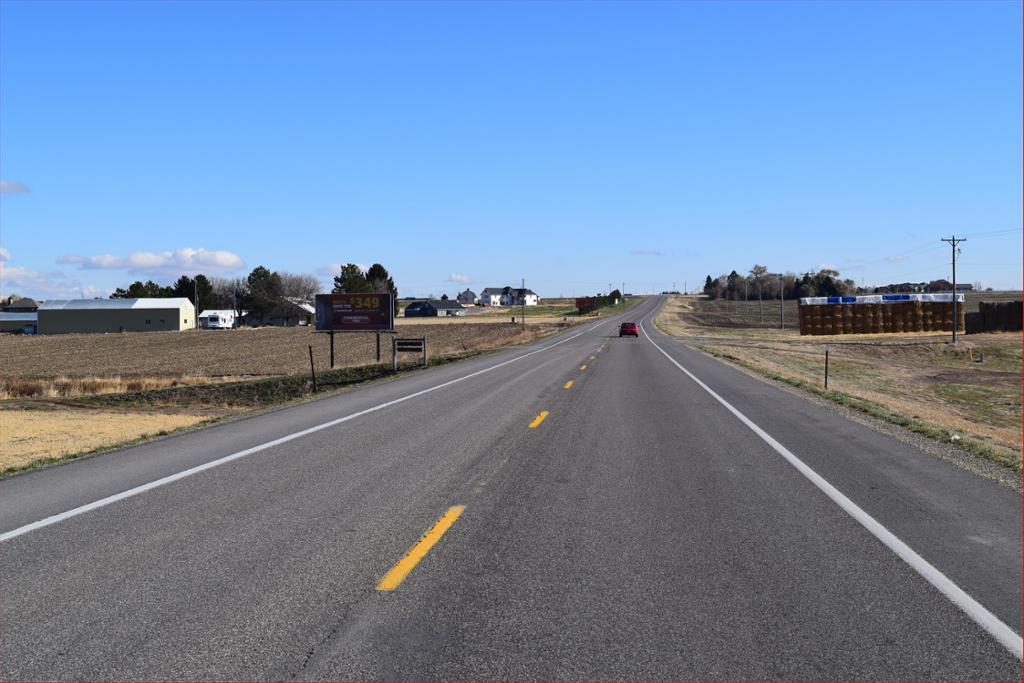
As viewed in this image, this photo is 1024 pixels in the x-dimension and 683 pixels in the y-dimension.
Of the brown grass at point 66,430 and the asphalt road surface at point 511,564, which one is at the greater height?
the asphalt road surface at point 511,564

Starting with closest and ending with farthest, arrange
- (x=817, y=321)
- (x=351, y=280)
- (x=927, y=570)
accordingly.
→ (x=927, y=570)
(x=817, y=321)
(x=351, y=280)

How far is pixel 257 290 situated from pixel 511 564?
134028 millimetres

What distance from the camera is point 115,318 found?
10950cm

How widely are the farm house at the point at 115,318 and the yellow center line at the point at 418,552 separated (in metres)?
110

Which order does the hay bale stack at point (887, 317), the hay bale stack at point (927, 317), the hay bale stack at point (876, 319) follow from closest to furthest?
the hay bale stack at point (876, 319)
the hay bale stack at point (887, 317)
the hay bale stack at point (927, 317)

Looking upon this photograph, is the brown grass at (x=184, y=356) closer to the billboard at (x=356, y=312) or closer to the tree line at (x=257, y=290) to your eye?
the billboard at (x=356, y=312)

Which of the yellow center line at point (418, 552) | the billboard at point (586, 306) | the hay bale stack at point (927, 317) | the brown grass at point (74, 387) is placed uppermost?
the billboard at point (586, 306)

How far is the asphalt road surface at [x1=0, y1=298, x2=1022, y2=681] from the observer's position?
4.43m

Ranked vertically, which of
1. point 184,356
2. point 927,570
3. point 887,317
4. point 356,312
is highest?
point 356,312

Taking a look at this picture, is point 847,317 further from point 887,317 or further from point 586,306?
point 586,306

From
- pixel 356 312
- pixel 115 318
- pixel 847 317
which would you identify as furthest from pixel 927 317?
pixel 115 318

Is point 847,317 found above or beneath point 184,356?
above

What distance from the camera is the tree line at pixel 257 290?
133 metres

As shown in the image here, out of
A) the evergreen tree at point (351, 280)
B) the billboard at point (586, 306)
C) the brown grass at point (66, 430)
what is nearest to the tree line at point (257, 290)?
the evergreen tree at point (351, 280)
